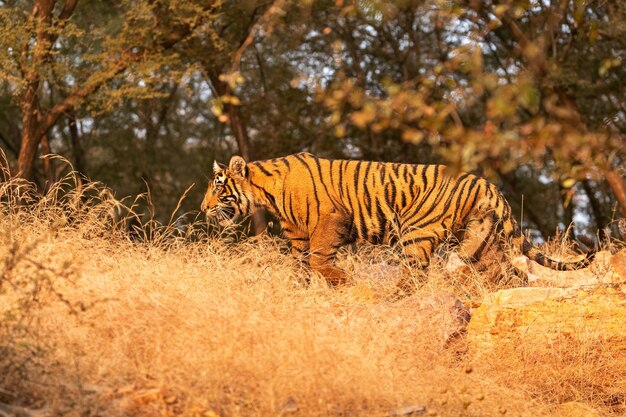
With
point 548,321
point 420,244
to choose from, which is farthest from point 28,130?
point 548,321

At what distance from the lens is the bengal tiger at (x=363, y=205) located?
10156 millimetres

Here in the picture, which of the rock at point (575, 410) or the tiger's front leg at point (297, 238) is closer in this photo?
the rock at point (575, 410)

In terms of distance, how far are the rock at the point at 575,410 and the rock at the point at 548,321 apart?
0.63 meters

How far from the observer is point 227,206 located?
10711 millimetres

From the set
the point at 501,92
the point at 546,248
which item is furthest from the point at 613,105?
the point at 501,92

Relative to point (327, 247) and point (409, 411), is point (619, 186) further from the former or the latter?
point (409, 411)

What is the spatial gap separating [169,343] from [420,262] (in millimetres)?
4227

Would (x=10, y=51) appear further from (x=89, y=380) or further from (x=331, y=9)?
(x=89, y=380)

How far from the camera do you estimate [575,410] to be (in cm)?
748

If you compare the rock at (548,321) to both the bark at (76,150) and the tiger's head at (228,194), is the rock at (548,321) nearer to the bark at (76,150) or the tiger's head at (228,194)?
the tiger's head at (228,194)

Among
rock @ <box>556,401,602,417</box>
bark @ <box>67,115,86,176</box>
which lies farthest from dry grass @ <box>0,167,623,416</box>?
bark @ <box>67,115,86,176</box>

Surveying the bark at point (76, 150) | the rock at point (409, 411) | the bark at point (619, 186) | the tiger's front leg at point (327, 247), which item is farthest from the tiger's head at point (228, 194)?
the bark at point (76, 150)

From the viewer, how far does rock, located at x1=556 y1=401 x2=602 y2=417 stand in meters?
7.45

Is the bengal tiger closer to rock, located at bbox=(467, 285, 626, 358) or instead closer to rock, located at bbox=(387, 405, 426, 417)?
rock, located at bbox=(467, 285, 626, 358)
